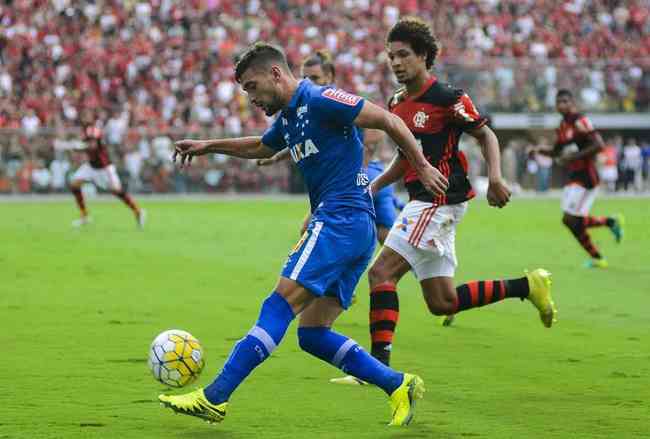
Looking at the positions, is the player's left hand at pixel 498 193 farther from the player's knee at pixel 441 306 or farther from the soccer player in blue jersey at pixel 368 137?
the soccer player in blue jersey at pixel 368 137

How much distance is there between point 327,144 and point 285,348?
336 centimetres

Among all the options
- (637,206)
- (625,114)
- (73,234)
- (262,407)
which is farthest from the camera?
(625,114)

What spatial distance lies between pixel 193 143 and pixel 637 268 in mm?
10724

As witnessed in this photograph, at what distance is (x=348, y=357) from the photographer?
662 cm

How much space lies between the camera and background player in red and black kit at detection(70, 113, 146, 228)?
23.2 m

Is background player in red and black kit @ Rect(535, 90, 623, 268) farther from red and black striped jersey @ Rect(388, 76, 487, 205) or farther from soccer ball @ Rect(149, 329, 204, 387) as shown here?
soccer ball @ Rect(149, 329, 204, 387)

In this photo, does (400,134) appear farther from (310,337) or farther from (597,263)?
(597,263)

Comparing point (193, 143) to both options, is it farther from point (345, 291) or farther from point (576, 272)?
point (576, 272)

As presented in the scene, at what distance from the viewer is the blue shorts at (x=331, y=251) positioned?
6.35m

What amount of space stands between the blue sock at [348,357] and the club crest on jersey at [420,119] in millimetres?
2090

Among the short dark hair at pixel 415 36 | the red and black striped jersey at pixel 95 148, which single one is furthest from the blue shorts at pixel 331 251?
the red and black striped jersey at pixel 95 148

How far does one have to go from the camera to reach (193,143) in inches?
283

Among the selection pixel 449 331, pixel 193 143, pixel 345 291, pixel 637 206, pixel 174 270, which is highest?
pixel 193 143

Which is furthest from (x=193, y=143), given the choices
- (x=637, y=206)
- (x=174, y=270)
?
(x=637, y=206)
